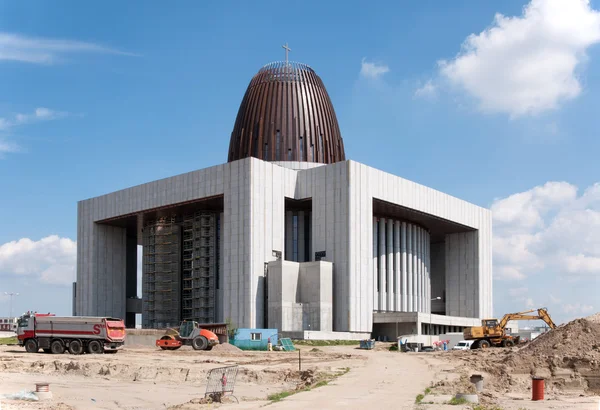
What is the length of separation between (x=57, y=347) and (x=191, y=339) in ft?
28.2

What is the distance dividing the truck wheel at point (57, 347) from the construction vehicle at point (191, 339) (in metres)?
→ 7.01

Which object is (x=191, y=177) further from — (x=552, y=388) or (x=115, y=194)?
(x=552, y=388)

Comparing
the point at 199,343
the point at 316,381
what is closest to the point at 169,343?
the point at 199,343

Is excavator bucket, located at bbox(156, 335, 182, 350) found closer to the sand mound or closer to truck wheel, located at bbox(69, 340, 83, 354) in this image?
the sand mound

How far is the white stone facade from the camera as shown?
67.2 metres

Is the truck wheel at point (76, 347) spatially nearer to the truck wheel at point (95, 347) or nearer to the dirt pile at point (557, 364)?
the truck wheel at point (95, 347)

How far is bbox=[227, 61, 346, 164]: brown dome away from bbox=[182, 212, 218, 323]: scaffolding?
10183 millimetres

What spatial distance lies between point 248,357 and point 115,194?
43.1m

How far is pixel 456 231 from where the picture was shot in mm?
89562

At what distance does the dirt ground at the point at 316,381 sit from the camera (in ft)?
73.2

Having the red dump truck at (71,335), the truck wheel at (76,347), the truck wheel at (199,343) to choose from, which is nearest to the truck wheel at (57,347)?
the red dump truck at (71,335)

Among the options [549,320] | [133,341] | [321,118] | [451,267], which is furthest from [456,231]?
[133,341]

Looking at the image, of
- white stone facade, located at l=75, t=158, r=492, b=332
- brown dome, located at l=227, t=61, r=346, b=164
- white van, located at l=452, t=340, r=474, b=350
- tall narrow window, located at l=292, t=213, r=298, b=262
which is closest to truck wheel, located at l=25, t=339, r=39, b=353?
white stone facade, located at l=75, t=158, r=492, b=332

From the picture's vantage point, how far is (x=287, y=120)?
267ft
